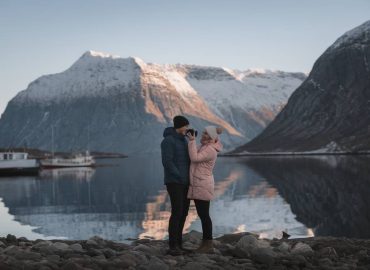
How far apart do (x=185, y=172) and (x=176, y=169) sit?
369mm

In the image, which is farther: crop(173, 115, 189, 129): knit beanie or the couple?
crop(173, 115, 189, 129): knit beanie

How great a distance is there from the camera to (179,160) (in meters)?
17.6

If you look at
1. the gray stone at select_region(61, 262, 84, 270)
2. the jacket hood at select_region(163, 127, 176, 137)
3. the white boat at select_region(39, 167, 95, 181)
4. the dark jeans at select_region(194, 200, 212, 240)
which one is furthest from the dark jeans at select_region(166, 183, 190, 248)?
the white boat at select_region(39, 167, 95, 181)

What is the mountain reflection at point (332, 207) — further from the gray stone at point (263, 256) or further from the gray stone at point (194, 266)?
the gray stone at point (194, 266)

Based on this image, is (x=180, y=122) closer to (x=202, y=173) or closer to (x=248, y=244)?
(x=202, y=173)

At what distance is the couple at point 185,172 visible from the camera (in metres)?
17.5

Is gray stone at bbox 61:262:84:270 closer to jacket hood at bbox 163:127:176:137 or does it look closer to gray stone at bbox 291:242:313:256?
jacket hood at bbox 163:127:176:137

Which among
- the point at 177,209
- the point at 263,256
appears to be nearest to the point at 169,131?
the point at 177,209

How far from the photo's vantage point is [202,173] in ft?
58.5

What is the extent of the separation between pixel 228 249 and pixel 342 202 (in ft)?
97.3

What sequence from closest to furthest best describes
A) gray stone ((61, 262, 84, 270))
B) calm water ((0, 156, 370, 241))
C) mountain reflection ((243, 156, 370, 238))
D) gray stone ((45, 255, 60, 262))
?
gray stone ((61, 262, 84, 270)) < gray stone ((45, 255, 60, 262)) < mountain reflection ((243, 156, 370, 238)) < calm water ((0, 156, 370, 241))

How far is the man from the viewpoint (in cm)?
1742

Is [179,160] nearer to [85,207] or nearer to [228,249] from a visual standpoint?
[228,249]

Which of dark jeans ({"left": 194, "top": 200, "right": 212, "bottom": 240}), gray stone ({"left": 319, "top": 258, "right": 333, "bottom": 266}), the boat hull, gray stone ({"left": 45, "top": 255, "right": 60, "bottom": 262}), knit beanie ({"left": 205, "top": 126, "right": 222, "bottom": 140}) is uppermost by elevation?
knit beanie ({"left": 205, "top": 126, "right": 222, "bottom": 140})
